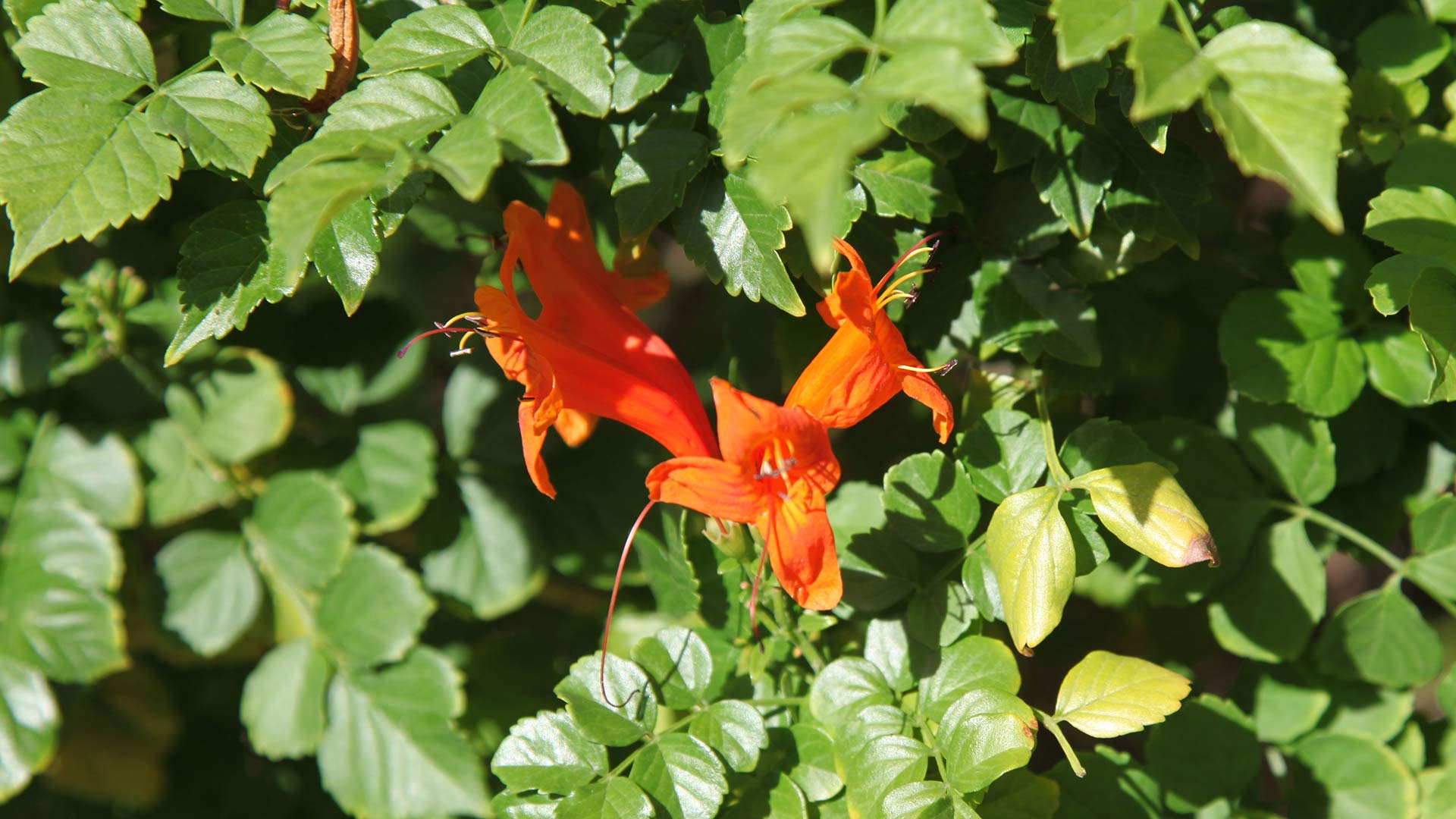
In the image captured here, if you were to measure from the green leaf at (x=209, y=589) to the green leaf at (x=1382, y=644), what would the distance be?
1.38 metres

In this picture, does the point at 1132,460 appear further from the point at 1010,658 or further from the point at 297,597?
the point at 297,597

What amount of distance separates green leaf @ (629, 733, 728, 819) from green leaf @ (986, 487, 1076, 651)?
0.99 ft

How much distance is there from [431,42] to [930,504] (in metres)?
0.63

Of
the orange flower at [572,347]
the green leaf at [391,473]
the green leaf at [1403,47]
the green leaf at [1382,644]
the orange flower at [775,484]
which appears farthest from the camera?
the green leaf at [391,473]

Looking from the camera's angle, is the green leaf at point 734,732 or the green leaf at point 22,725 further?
the green leaf at point 22,725

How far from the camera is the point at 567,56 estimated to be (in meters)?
0.90

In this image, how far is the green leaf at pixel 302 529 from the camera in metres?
1.37

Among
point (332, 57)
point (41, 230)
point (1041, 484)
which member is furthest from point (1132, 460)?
point (41, 230)

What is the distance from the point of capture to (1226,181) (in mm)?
1516

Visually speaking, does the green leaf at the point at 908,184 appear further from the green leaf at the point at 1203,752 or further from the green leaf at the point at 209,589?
the green leaf at the point at 209,589

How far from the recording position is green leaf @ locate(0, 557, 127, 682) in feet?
4.42

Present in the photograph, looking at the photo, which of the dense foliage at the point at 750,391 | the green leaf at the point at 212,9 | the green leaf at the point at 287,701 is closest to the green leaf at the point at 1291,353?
the dense foliage at the point at 750,391

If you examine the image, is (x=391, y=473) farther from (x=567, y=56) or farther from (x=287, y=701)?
(x=567, y=56)

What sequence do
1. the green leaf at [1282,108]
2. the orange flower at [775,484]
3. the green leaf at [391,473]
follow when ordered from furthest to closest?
1. the green leaf at [391,473]
2. the orange flower at [775,484]
3. the green leaf at [1282,108]
